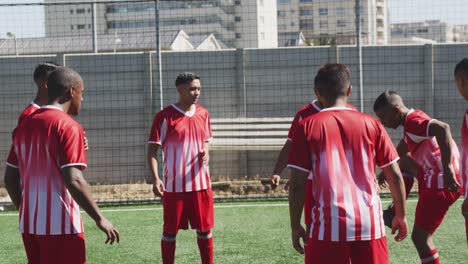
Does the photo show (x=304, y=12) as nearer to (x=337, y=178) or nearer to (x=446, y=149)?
(x=446, y=149)

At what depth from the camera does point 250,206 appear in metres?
11.5

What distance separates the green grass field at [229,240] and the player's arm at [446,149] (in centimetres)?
178

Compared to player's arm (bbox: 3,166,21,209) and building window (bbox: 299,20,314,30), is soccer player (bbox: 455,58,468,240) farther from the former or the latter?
building window (bbox: 299,20,314,30)

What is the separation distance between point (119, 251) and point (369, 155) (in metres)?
4.60

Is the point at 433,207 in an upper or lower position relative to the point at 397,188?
lower

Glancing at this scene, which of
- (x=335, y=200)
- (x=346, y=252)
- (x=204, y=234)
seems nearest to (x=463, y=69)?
(x=335, y=200)

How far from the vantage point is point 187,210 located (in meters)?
7.11

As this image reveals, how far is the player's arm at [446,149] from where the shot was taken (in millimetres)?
5770

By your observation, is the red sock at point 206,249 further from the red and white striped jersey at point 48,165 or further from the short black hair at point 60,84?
the short black hair at point 60,84

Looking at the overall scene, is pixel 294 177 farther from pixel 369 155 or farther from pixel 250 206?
pixel 250 206

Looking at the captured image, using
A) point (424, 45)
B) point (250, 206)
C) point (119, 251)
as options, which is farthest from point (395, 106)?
point (424, 45)

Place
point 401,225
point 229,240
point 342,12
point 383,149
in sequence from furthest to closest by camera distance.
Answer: point 342,12
point 229,240
point 401,225
point 383,149

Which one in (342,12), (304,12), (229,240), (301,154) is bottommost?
(229,240)

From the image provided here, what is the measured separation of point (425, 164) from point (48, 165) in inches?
130
